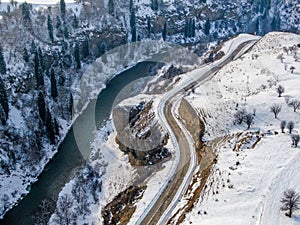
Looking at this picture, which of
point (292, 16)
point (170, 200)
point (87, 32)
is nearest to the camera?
point (170, 200)

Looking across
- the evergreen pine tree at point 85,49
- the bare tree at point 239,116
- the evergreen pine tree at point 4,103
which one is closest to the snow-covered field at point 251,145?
the bare tree at point 239,116

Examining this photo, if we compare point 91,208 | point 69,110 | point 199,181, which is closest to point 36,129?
point 69,110

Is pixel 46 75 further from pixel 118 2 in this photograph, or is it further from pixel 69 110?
pixel 118 2

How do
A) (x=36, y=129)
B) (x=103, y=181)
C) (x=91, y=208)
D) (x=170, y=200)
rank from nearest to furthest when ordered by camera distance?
1. (x=170, y=200)
2. (x=91, y=208)
3. (x=103, y=181)
4. (x=36, y=129)

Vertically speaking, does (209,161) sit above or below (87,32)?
below

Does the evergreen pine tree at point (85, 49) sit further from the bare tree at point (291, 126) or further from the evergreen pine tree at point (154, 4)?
the bare tree at point (291, 126)
